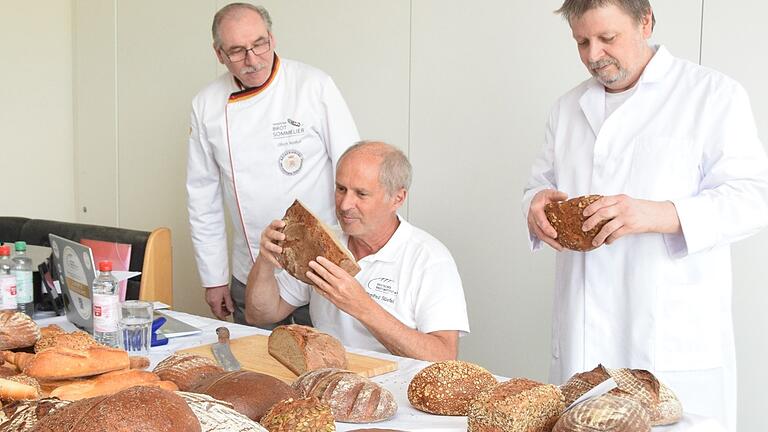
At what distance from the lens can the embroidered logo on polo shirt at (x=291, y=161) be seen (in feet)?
9.08

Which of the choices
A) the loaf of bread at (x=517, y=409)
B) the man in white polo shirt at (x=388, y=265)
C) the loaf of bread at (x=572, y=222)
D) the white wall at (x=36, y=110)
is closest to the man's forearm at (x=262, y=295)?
the man in white polo shirt at (x=388, y=265)

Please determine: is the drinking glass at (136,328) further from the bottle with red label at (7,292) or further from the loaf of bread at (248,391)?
the loaf of bread at (248,391)

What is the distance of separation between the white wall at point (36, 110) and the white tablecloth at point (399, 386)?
8.06 ft

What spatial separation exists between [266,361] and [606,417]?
3.03 feet

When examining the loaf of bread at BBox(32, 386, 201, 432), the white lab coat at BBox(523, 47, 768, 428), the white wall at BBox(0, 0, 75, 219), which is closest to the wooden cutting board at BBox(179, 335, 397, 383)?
the white lab coat at BBox(523, 47, 768, 428)

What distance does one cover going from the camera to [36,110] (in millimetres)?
4492

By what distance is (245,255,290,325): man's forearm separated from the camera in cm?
237

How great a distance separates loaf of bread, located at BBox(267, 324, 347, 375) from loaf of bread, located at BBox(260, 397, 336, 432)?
22.2 inches

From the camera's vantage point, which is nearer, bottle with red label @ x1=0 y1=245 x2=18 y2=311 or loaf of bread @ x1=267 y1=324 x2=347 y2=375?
loaf of bread @ x1=267 y1=324 x2=347 y2=375

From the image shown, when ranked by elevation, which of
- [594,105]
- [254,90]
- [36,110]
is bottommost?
[594,105]

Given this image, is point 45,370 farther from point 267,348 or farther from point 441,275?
point 441,275

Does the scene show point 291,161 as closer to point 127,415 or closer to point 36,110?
point 127,415

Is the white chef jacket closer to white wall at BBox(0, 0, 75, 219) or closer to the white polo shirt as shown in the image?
the white polo shirt

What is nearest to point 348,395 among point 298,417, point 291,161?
point 298,417
